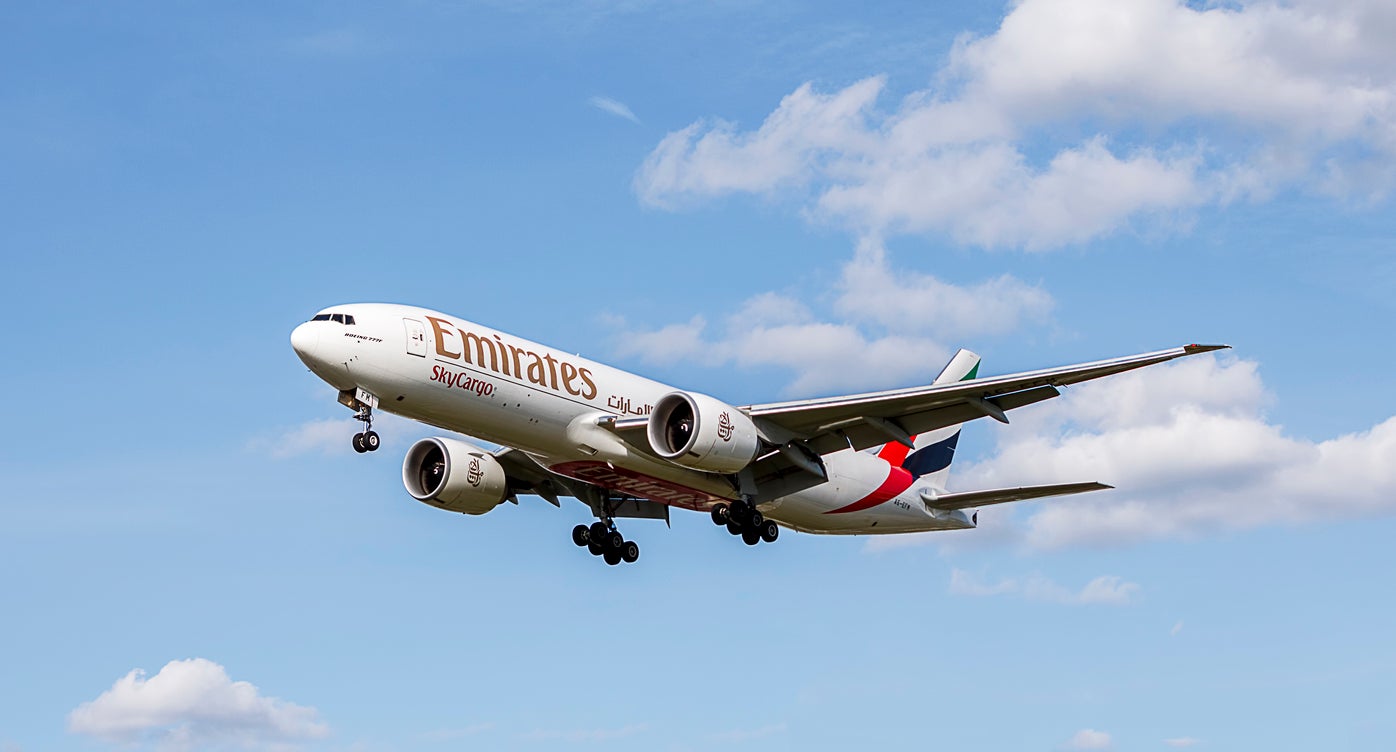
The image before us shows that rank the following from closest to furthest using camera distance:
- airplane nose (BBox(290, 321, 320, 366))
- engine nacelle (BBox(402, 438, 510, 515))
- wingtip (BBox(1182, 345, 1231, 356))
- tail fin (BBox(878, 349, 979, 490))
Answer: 1. wingtip (BBox(1182, 345, 1231, 356))
2. airplane nose (BBox(290, 321, 320, 366))
3. engine nacelle (BBox(402, 438, 510, 515))
4. tail fin (BBox(878, 349, 979, 490))

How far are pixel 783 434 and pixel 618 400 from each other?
4026 mm

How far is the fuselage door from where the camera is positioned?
33.6 meters

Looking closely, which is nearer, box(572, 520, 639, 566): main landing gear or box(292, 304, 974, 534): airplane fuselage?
box(292, 304, 974, 534): airplane fuselage

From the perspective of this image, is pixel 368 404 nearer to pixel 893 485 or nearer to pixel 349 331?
pixel 349 331

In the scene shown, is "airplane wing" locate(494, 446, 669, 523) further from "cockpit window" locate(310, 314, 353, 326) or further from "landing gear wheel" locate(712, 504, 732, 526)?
"cockpit window" locate(310, 314, 353, 326)

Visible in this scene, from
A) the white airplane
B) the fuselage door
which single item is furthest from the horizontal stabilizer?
the fuselage door

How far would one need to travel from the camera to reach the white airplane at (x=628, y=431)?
1325 inches

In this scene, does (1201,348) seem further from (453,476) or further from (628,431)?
(453,476)

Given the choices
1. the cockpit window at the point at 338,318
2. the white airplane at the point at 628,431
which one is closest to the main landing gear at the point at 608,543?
the white airplane at the point at 628,431

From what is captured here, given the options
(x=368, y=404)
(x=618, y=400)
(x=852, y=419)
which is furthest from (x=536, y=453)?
(x=852, y=419)

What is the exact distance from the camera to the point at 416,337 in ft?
111

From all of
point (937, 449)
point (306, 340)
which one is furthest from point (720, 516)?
point (306, 340)

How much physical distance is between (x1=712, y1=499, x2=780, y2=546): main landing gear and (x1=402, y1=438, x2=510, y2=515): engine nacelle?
6116mm

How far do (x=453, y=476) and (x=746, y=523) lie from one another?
7.64 metres
